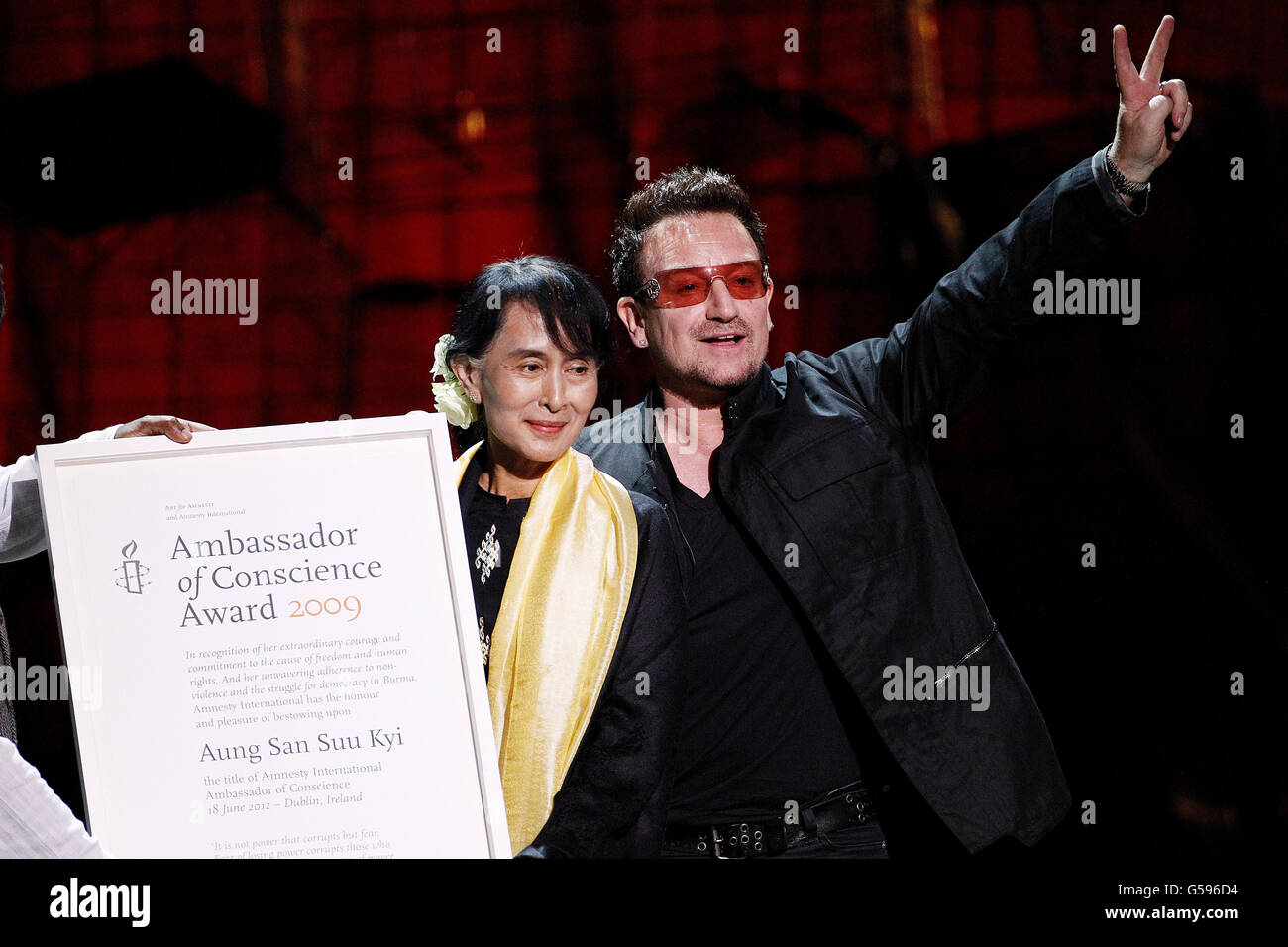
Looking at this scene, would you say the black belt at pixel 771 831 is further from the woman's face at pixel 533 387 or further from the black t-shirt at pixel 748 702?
the woman's face at pixel 533 387

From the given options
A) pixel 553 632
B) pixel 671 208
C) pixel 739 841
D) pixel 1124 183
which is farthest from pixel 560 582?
pixel 1124 183

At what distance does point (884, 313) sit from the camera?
2.79m

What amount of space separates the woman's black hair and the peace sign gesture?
3.31ft

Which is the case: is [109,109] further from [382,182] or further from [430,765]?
[430,765]

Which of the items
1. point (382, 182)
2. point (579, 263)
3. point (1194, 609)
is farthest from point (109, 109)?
point (1194, 609)

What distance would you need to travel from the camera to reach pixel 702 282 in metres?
2.46

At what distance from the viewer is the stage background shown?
8.79 ft

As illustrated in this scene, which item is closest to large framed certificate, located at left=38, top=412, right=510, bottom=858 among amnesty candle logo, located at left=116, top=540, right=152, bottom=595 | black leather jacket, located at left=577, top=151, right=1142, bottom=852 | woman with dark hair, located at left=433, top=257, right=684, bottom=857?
amnesty candle logo, located at left=116, top=540, right=152, bottom=595

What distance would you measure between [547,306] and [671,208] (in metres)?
0.43

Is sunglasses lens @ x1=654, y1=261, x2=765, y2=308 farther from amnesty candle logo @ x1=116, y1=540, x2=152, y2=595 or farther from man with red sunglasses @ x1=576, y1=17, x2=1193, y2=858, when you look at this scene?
amnesty candle logo @ x1=116, y1=540, x2=152, y2=595

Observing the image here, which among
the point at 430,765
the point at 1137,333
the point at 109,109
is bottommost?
the point at 430,765
